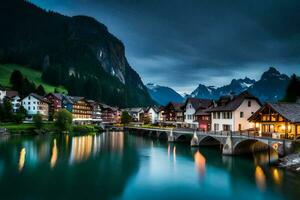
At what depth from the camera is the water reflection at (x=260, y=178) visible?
37041 millimetres

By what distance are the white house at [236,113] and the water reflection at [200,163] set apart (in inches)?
446

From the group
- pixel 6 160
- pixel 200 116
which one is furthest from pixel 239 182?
pixel 200 116

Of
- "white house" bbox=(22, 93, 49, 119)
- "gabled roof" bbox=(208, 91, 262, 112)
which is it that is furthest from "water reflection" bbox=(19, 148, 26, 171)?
"white house" bbox=(22, 93, 49, 119)

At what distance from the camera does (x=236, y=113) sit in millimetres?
70625

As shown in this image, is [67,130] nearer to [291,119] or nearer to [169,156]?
[169,156]

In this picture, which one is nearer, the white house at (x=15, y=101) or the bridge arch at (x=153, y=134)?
the bridge arch at (x=153, y=134)

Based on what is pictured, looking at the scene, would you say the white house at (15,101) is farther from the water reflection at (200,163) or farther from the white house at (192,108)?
the water reflection at (200,163)

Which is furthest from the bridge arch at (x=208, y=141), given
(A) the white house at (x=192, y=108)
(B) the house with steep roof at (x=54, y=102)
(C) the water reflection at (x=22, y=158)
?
→ (B) the house with steep roof at (x=54, y=102)

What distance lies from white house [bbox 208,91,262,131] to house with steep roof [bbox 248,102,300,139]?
12142mm

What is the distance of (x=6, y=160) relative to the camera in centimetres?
5366

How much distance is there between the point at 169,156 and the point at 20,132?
62.1m

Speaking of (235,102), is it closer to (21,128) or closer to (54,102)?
(21,128)

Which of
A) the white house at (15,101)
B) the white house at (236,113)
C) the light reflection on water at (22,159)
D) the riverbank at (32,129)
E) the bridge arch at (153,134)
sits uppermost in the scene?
the white house at (15,101)

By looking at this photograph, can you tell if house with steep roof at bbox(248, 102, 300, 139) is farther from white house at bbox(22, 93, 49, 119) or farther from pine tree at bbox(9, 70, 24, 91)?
pine tree at bbox(9, 70, 24, 91)
